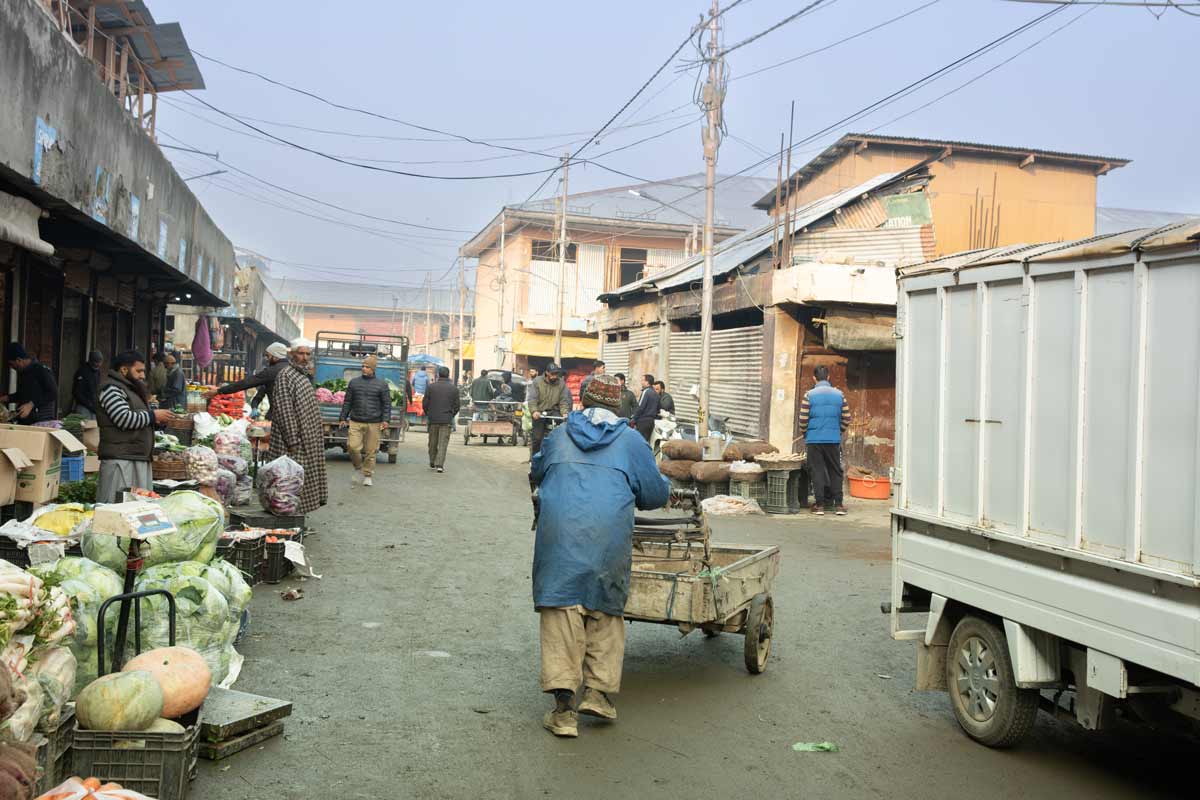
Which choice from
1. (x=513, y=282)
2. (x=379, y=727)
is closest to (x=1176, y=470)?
(x=379, y=727)

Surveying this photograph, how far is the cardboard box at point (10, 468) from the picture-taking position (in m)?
8.19

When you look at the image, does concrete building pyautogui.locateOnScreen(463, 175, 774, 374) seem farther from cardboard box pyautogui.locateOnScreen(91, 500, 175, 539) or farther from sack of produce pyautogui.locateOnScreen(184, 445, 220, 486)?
cardboard box pyautogui.locateOnScreen(91, 500, 175, 539)

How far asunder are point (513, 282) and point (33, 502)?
43.7 m

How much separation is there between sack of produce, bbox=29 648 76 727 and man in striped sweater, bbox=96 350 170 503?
4589mm

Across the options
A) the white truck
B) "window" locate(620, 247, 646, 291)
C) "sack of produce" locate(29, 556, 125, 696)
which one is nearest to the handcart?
the white truck

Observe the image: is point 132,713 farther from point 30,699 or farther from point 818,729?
point 818,729

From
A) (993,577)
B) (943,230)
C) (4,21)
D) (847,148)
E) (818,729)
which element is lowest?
(818,729)

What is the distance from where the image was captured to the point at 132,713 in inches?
167

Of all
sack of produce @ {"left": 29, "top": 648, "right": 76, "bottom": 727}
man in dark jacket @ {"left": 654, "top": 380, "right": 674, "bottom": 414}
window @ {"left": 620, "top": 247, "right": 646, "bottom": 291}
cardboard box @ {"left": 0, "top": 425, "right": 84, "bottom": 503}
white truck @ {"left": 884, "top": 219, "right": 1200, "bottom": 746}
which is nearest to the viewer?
sack of produce @ {"left": 29, "top": 648, "right": 76, "bottom": 727}

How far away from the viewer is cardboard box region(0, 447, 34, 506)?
26.9 ft

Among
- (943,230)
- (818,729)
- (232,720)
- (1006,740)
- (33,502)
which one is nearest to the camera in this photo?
(232,720)

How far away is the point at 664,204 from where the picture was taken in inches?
1948

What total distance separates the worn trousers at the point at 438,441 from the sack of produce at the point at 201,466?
8.68 m

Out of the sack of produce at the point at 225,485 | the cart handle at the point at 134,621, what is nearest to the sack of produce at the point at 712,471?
the sack of produce at the point at 225,485
